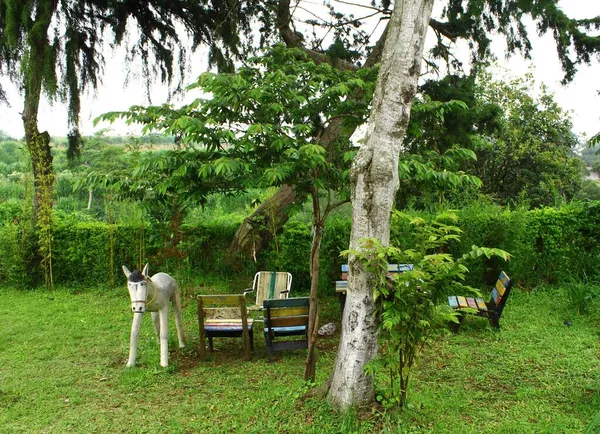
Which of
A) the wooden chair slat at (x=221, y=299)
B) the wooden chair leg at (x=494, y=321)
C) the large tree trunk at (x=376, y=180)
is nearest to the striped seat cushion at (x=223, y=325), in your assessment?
the wooden chair slat at (x=221, y=299)

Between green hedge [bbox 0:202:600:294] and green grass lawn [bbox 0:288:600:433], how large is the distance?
1545 millimetres

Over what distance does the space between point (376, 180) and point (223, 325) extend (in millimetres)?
2926

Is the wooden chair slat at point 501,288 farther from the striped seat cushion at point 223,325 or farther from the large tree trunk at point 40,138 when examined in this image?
the large tree trunk at point 40,138

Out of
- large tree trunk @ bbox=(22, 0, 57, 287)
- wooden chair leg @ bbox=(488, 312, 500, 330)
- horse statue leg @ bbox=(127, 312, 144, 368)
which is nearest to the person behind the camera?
horse statue leg @ bbox=(127, 312, 144, 368)

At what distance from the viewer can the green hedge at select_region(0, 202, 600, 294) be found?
8992mm

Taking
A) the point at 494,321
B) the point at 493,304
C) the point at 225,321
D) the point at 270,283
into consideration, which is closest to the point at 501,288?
the point at 493,304

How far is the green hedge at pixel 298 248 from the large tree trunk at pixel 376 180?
4.65m

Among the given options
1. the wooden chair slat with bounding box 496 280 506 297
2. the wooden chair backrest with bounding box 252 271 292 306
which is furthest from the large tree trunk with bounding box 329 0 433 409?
the wooden chair backrest with bounding box 252 271 292 306

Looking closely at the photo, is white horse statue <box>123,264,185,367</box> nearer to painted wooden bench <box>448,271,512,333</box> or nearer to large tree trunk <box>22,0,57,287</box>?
painted wooden bench <box>448,271,512,333</box>

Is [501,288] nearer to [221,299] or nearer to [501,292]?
[501,292]

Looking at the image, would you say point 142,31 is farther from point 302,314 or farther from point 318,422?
point 318,422

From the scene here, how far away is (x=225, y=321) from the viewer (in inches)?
238

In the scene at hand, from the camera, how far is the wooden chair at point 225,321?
228 inches

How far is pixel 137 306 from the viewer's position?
5.43 meters
